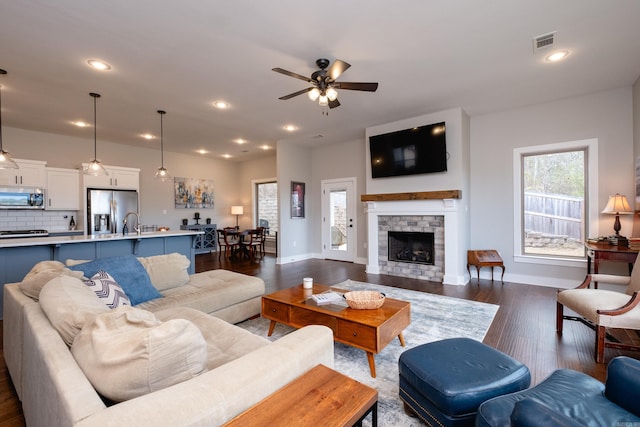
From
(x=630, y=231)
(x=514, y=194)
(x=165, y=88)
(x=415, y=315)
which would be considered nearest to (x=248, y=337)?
(x=415, y=315)

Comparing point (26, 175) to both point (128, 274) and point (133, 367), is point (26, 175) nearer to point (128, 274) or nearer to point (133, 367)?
point (128, 274)

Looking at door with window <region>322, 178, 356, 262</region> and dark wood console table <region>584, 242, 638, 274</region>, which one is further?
door with window <region>322, 178, 356, 262</region>

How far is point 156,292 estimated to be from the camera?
264cm

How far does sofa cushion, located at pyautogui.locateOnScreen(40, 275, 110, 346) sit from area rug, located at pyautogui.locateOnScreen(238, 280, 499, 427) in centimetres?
153

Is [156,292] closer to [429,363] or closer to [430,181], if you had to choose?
[429,363]

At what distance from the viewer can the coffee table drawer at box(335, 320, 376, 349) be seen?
205 cm

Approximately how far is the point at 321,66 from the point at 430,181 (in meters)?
2.80

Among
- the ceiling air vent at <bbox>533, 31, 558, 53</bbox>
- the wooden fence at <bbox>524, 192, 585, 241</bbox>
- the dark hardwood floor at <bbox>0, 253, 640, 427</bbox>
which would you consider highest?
the ceiling air vent at <bbox>533, 31, 558, 53</bbox>

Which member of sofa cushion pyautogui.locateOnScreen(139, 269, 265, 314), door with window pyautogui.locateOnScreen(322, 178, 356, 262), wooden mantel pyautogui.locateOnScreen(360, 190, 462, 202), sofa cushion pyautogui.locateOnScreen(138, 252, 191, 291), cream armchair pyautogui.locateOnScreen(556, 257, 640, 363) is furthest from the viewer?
door with window pyautogui.locateOnScreen(322, 178, 356, 262)

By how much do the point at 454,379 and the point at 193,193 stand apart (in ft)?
26.7

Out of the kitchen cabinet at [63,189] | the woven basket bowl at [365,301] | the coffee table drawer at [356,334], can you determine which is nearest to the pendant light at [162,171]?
the kitchen cabinet at [63,189]

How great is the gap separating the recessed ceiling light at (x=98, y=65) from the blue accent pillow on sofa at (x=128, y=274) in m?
2.23

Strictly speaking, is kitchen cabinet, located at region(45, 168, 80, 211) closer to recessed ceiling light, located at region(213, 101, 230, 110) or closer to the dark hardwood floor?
the dark hardwood floor

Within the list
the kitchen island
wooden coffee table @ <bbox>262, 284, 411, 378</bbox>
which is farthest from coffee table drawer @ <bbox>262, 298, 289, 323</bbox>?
the kitchen island
